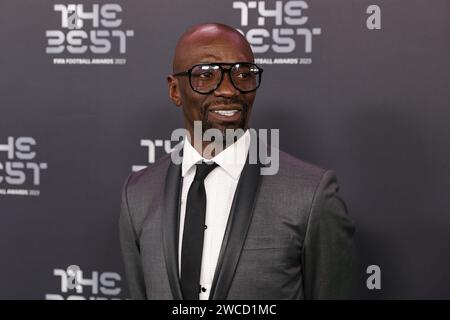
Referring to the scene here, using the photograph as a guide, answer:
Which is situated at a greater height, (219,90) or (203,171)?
(219,90)

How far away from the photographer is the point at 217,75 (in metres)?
1.36

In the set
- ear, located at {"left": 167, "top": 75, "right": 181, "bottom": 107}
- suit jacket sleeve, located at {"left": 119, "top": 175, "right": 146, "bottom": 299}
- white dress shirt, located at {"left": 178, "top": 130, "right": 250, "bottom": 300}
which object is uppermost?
ear, located at {"left": 167, "top": 75, "right": 181, "bottom": 107}

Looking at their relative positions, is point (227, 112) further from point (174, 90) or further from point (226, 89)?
point (174, 90)

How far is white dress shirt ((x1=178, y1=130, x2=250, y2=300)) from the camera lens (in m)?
1.35

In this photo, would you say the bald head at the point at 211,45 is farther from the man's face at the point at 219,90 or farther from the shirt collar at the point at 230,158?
the shirt collar at the point at 230,158

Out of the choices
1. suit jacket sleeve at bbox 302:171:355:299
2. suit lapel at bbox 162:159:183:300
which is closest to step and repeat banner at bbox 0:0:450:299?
suit jacket sleeve at bbox 302:171:355:299

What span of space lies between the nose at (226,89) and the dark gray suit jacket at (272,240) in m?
0.17

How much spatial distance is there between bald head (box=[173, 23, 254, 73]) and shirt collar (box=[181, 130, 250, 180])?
20 centimetres

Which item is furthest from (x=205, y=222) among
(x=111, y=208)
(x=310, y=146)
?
(x=111, y=208)

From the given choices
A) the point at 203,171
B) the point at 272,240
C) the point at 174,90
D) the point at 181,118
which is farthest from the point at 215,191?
the point at 181,118

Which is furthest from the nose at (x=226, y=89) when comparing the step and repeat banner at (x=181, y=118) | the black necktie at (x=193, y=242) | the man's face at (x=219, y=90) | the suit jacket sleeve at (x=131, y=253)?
the step and repeat banner at (x=181, y=118)

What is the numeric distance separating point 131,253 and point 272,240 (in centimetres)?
39

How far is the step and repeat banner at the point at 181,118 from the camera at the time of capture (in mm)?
1856

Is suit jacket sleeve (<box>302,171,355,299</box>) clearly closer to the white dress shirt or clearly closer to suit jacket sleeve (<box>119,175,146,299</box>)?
the white dress shirt
